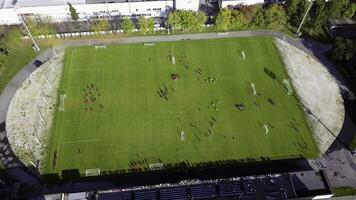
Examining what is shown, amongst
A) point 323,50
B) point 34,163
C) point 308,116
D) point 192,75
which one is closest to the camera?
point 34,163

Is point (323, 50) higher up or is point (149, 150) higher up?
point (323, 50)

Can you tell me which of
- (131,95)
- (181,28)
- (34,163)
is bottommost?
(34,163)

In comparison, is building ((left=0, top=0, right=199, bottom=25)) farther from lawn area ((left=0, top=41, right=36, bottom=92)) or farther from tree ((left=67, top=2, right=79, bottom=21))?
lawn area ((left=0, top=41, right=36, bottom=92))

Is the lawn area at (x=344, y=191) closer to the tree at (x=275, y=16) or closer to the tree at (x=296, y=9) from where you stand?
the tree at (x=275, y=16)

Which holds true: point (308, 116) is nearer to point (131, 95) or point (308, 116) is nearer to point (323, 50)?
point (323, 50)

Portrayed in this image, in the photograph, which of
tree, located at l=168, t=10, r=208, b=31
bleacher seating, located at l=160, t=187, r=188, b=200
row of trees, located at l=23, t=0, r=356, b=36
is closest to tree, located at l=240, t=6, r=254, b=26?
row of trees, located at l=23, t=0, r=356, b=36

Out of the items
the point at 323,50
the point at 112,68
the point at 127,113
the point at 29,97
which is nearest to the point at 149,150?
the point at 127,113

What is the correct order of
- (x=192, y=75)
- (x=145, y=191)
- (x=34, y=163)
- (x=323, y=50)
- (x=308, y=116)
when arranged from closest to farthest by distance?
(x=145, y=191) < (x=34, y=163) < (x=308, y=116) < (x=192, y=75) < (x=323, y=50)

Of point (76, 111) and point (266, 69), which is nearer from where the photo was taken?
point (76, 111)
